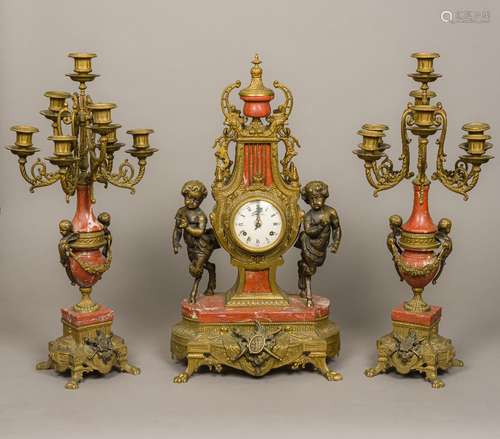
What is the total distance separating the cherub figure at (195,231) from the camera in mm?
10250

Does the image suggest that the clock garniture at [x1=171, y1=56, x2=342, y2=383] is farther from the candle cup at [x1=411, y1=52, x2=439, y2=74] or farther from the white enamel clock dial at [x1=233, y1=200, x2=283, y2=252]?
the candle cup at [x1=411, y1=52, x2=439, y2=74]

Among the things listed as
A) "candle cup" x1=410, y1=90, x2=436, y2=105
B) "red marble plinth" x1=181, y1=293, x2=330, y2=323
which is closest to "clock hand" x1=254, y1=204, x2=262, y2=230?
"red marble plinth" x1=181, y1=293, x2=330, y2=323

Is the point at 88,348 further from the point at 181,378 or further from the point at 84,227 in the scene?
the point at 84,227

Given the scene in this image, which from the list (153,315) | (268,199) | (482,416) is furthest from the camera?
(153,315)

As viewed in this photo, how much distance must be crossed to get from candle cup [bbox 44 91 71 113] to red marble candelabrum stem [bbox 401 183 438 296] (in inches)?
82.8

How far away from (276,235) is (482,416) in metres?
1.64

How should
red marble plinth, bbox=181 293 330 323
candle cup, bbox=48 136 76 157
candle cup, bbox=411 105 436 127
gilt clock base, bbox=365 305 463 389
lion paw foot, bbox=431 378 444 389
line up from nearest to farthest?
candle cup, bbox=48 136 76 157, candle cup, bbox=411 105 436 127, lion paw foot, bbox=431 378 444 389, gilt clock base, bbox=365 305 463 389, red marble plinth, bbox=181 293 330 323

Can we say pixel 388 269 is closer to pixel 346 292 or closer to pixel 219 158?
pixel 346 292

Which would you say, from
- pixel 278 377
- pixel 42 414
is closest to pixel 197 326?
pixel 278 377

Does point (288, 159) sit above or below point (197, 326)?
above

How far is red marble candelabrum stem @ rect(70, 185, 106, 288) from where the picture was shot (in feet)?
33.3

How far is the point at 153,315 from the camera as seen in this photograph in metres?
11.2

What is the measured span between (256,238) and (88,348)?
1170 millimetres

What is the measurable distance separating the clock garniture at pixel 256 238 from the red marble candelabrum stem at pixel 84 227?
49cm
